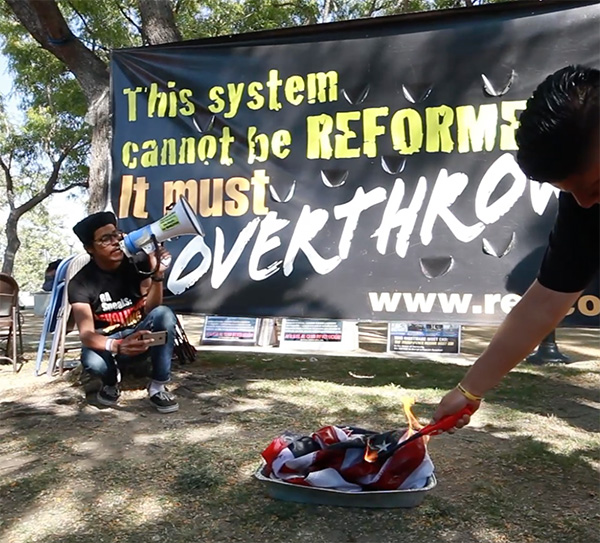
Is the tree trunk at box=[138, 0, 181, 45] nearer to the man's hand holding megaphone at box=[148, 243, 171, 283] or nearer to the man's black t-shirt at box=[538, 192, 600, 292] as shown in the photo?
the man's hand holding megaphone at box=[148, 243, 171, 283]

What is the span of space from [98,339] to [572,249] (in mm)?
2646

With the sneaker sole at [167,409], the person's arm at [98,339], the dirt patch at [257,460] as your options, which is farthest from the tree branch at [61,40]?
the sneaker sole at [167,409]

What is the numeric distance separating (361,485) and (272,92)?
287 centimetres

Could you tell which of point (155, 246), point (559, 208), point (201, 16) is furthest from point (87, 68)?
point (201, 16)

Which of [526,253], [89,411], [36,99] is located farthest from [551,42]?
[36,99]

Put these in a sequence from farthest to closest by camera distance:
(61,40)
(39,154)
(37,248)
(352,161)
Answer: (37,248), (39,154), (61,40), (352,161)

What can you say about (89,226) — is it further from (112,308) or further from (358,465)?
(358,465)

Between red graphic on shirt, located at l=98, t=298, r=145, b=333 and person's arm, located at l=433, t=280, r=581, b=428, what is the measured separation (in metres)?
2.60

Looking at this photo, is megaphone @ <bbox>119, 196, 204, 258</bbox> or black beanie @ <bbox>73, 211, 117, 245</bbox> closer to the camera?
black beanie @ <bbox>73, 211, 117, 245</bbox>

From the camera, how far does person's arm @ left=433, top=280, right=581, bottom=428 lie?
1.44 m

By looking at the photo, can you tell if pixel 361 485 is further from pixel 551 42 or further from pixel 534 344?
pixel 551 42

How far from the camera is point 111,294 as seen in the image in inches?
141

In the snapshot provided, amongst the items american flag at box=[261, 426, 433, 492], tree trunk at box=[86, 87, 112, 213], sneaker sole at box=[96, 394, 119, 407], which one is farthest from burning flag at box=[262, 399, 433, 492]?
tree trunk at box=[86, 87, 112, 213]

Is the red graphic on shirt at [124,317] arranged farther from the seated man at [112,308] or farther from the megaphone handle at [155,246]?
the megaphone handle at [155,246]
